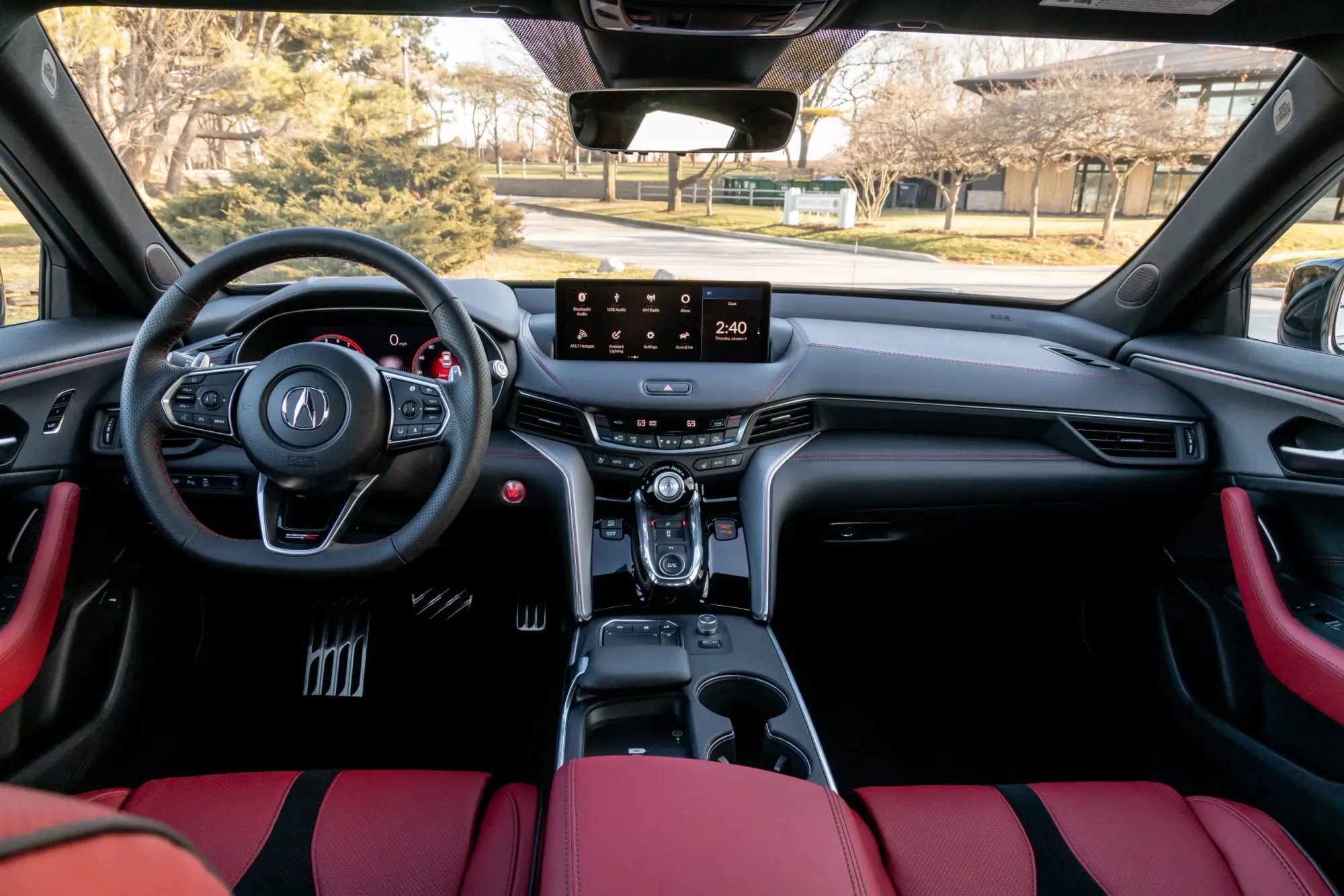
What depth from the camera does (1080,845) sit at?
1.56m

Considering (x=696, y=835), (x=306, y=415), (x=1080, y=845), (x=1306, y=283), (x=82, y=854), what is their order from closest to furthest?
(x=82, y=854)
(x=696, y=835)
(x=1080, y=845)
(x=306, y=415)
(x=1306, y=283)

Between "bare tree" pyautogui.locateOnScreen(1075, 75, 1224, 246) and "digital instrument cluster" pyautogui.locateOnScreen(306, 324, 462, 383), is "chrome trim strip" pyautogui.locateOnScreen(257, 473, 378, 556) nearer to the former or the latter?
"digital instrument cluster" pyautogui.locateOnScreen(306, 324, 462, 383)

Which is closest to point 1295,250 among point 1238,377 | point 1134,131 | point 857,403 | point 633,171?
point 1238,377

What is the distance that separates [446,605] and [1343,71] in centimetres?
294

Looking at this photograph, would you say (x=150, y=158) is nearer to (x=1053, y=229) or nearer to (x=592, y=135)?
(x=592, y=135)

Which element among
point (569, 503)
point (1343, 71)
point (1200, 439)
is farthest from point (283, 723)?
point (1343, 71)

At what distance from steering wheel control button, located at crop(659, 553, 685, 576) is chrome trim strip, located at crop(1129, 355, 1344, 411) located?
169 centimetres

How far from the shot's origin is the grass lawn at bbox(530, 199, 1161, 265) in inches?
119

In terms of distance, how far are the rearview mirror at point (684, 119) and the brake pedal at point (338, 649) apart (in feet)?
5.73

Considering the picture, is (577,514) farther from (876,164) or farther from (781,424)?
(876,164)

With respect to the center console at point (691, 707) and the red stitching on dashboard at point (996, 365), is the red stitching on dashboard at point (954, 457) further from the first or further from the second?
the center console at point (691, 707)

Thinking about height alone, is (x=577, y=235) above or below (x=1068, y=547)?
above

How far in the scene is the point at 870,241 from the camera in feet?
10.1

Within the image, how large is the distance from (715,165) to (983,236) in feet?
3.47
